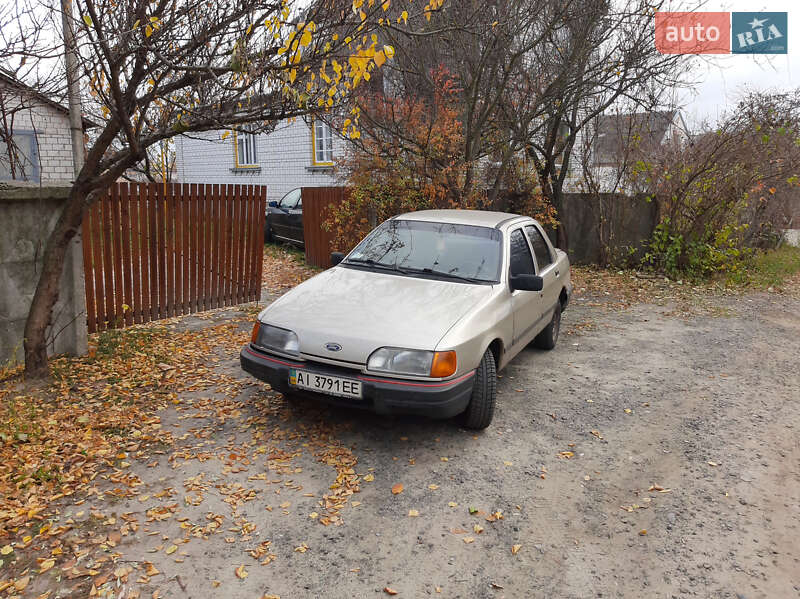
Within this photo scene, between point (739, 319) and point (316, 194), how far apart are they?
744cm

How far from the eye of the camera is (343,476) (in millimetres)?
4129

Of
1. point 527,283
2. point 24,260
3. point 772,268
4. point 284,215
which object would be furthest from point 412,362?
point 772,268

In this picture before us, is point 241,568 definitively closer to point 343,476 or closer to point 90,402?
point 343,476

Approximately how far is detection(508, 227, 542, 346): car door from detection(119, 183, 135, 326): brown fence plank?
400 cm

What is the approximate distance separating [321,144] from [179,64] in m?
13.2

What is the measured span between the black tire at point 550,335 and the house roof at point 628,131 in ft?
19.9

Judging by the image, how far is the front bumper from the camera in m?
4.16

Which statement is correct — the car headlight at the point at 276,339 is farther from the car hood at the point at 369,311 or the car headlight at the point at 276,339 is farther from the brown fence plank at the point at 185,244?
the brown fence plank at the point at 185,244

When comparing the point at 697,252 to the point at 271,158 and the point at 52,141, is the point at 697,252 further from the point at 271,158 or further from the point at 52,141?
the point at 52,141

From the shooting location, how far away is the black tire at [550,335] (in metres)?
6.94

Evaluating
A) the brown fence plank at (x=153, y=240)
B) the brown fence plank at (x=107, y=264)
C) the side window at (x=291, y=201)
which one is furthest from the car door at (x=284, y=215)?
the brown fence plank at (x=107, y=264)

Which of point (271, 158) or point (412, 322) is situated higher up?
point (271, 158)

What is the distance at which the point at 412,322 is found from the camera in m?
4.46

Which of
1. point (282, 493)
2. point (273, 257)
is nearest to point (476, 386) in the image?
point (282, 493)
